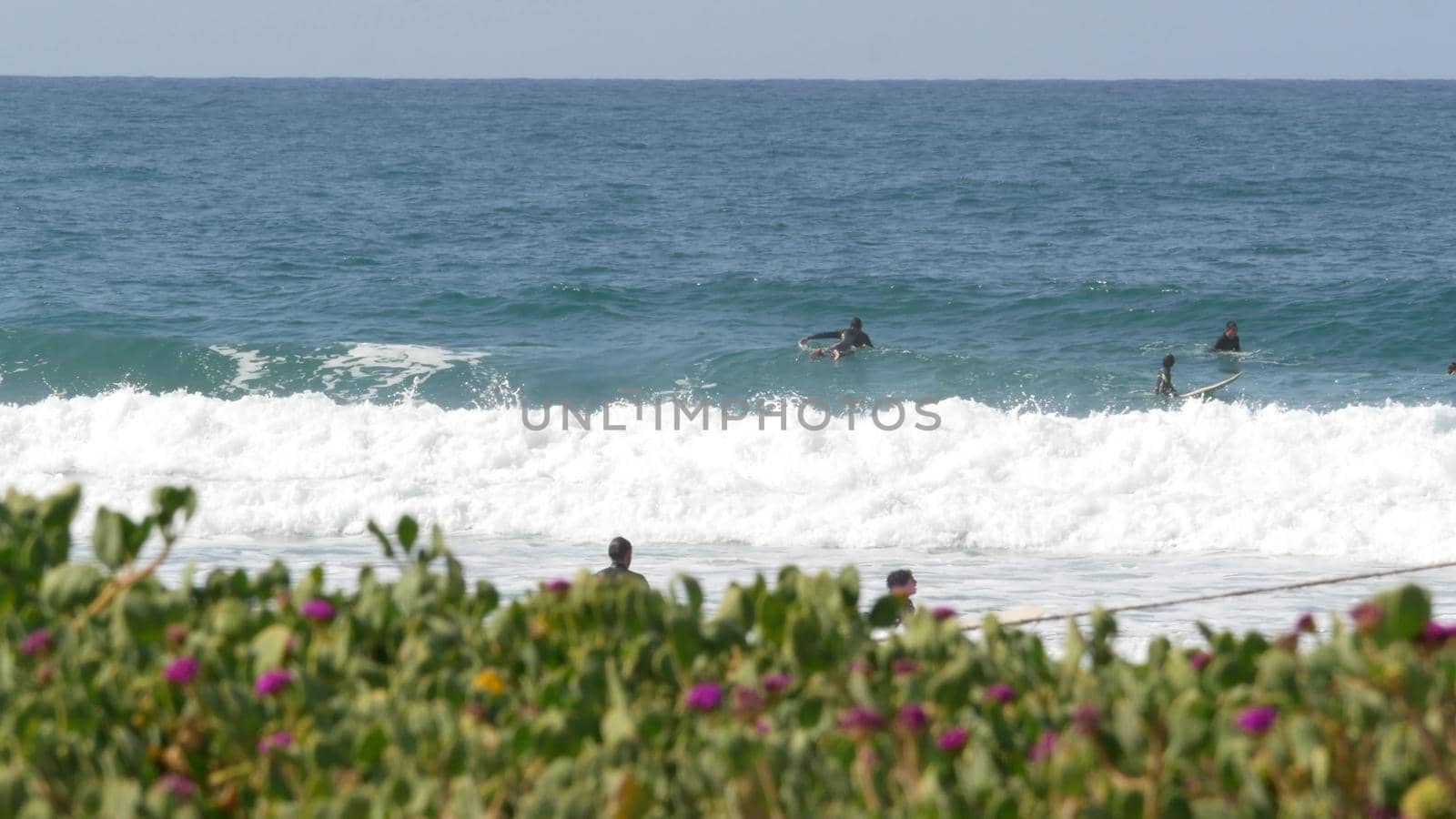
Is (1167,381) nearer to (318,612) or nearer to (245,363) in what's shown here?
(245,363)

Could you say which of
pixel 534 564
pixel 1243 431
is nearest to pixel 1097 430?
pixel 1243 431

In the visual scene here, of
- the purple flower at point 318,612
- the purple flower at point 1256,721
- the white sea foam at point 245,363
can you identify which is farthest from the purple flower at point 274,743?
the white sea foam at point 245,363

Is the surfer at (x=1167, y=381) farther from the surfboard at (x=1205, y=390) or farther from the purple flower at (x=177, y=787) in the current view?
the purple flower at (x=177, y=787)

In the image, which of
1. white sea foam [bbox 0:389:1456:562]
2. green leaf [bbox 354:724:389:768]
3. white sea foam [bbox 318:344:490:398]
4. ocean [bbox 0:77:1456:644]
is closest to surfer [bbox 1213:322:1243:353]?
ocean [bbox 0:77:1456:644]

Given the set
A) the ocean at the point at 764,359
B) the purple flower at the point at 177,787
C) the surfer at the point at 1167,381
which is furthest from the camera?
the surfer at the point at 1167,381

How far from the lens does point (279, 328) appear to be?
77.5ft

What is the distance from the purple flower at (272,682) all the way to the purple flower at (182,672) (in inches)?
3.9

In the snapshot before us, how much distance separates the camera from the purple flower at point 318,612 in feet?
8.36

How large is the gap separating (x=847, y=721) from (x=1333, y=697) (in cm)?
69

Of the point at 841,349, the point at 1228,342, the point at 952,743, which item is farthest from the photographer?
the point at 1228,342

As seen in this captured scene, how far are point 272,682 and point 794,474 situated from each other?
12888mm

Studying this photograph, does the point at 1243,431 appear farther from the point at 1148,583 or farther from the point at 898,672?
the point at 898,672

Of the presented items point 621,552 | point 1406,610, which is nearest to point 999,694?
point 1406,610

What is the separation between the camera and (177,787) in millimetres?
2059
